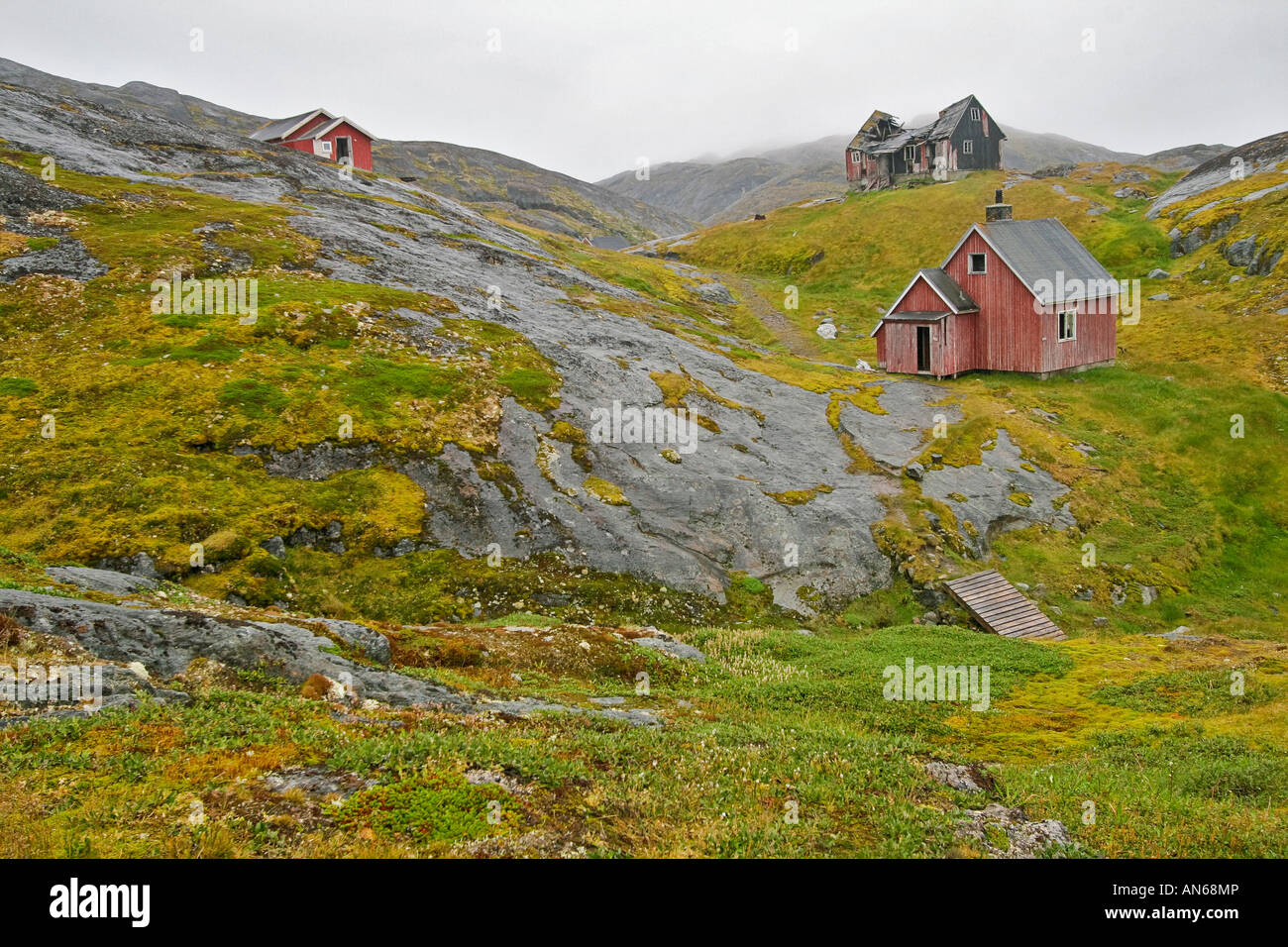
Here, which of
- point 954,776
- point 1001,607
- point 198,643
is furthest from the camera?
point 1001,607

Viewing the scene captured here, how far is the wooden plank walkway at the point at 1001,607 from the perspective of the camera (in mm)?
27484

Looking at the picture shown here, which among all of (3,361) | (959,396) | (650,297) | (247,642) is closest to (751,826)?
(247,642)

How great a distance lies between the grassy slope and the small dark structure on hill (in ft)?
220

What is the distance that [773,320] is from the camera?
73.6 metres

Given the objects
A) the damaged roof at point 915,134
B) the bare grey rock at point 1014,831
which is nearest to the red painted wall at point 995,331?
the bare grey rock at point 1014,831

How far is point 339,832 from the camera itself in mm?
8297

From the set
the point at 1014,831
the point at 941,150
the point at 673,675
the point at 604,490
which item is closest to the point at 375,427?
the point at 604,490

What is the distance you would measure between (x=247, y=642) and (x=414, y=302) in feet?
96.2

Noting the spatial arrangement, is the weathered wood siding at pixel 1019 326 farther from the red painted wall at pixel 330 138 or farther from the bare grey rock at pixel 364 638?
the red painted wall at pixel 330 138

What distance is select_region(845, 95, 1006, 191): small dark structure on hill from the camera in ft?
362

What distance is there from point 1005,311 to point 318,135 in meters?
68.9

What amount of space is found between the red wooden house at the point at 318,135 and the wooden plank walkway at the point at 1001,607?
76897mm

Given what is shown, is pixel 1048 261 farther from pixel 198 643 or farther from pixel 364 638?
pixel 198 643

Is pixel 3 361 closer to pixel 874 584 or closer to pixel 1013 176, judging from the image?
pixel 874 584
